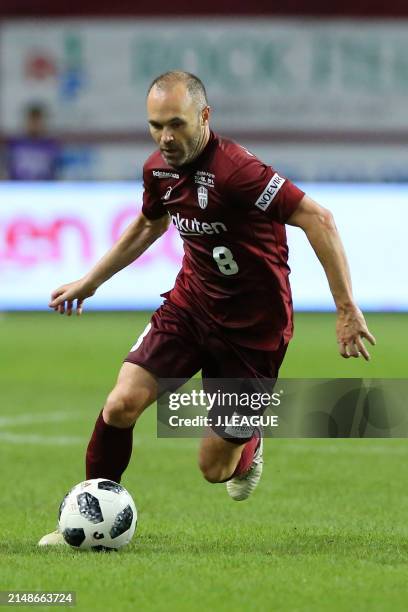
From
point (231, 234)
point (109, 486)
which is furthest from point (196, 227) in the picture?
point (109, 486)

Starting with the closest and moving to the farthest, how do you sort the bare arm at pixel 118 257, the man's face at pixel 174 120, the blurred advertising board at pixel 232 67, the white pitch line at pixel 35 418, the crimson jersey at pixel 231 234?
the man's face at pixel 174 120 → the crimson jersey at pixel 231 234 → the bare arm at pixel 118 257 → the white pitch line at pixel 35 418 → the blurred advertising board at pixel 232 67

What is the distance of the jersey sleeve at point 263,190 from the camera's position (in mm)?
5070

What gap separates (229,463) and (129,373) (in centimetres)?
80

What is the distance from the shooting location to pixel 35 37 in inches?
945

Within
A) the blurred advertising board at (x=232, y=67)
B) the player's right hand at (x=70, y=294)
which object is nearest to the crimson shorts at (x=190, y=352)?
the player's right hand at (x=70, y=294)

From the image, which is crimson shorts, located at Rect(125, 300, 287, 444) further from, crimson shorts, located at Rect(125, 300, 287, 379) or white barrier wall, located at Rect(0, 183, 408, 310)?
white barrier wall, located at Rect(0, 183, 408, 310)

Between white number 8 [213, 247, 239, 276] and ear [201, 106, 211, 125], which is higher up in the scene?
ear [201, 106, 211, 125]

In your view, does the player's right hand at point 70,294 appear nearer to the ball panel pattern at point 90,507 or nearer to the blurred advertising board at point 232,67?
the ball panel pattern at point 90,507

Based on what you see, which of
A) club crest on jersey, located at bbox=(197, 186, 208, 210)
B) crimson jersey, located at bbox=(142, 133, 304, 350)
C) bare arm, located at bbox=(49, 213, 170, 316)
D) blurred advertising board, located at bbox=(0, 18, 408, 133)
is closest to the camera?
crimson jersey, located at bbox=(142, 133, 304, 350)

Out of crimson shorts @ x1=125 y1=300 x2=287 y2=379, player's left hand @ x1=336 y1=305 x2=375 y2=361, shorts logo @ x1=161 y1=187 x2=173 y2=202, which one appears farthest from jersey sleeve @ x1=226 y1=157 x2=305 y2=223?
crimson shorts @ x1=125 y1=300 x2=287 y2=379

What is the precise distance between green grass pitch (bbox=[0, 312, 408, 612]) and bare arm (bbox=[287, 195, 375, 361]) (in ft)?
2.64

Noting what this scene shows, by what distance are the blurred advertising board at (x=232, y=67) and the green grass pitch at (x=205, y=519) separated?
1314 cm

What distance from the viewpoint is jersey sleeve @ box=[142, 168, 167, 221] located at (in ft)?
18.3

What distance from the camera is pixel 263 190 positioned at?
512 cm
